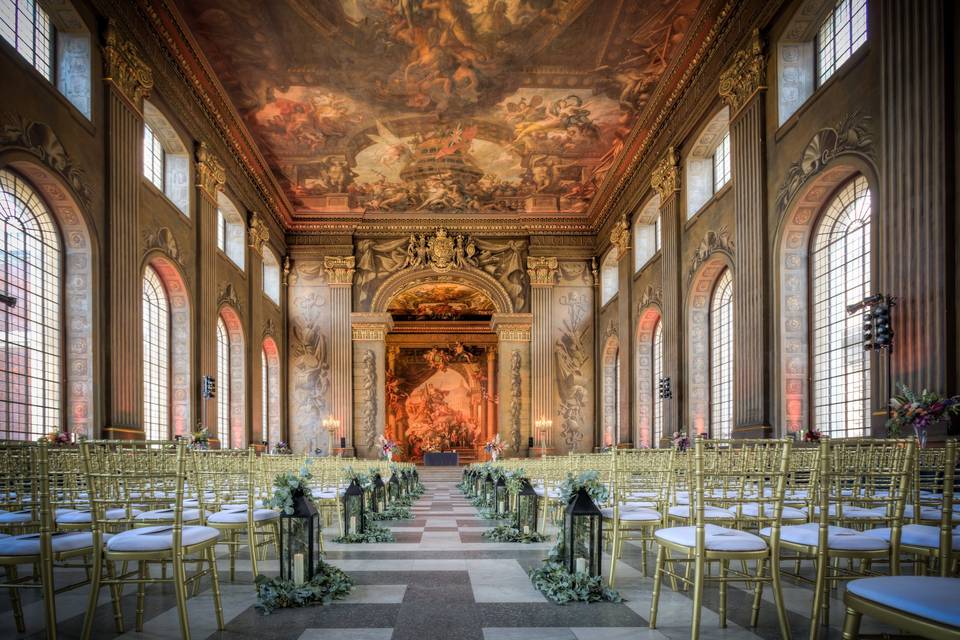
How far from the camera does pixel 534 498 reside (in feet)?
30.0

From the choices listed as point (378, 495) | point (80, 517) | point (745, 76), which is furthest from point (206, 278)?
point (80, 517)

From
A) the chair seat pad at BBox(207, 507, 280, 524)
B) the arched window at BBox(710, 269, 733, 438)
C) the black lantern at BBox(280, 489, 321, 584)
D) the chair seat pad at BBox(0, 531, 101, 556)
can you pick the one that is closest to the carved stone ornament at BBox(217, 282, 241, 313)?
the arched window at BBox(710, 269, 733, 438)

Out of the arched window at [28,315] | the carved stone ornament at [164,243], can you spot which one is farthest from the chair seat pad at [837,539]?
the carved stone ornament at [164,243]

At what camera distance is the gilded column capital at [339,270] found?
1225 inches

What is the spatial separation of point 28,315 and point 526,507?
8931 millimetres

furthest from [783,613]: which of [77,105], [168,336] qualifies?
[168,336]

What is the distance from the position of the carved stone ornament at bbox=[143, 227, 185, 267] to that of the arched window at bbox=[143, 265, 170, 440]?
0.64 m

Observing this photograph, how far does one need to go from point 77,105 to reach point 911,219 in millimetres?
13676

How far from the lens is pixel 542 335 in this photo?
1225 inches

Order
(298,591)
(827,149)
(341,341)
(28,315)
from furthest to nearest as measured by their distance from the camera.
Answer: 1. (341,341)
2. (827,149)
3. (28,315)
4. (298,591)

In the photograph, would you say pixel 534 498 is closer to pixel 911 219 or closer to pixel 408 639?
pixel 408 639

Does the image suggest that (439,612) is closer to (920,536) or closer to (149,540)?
(149,540)

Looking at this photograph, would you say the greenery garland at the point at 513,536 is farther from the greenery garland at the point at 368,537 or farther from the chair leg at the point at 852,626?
the chair leg at the point at 852,626

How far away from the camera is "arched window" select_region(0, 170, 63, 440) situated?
11.9m
